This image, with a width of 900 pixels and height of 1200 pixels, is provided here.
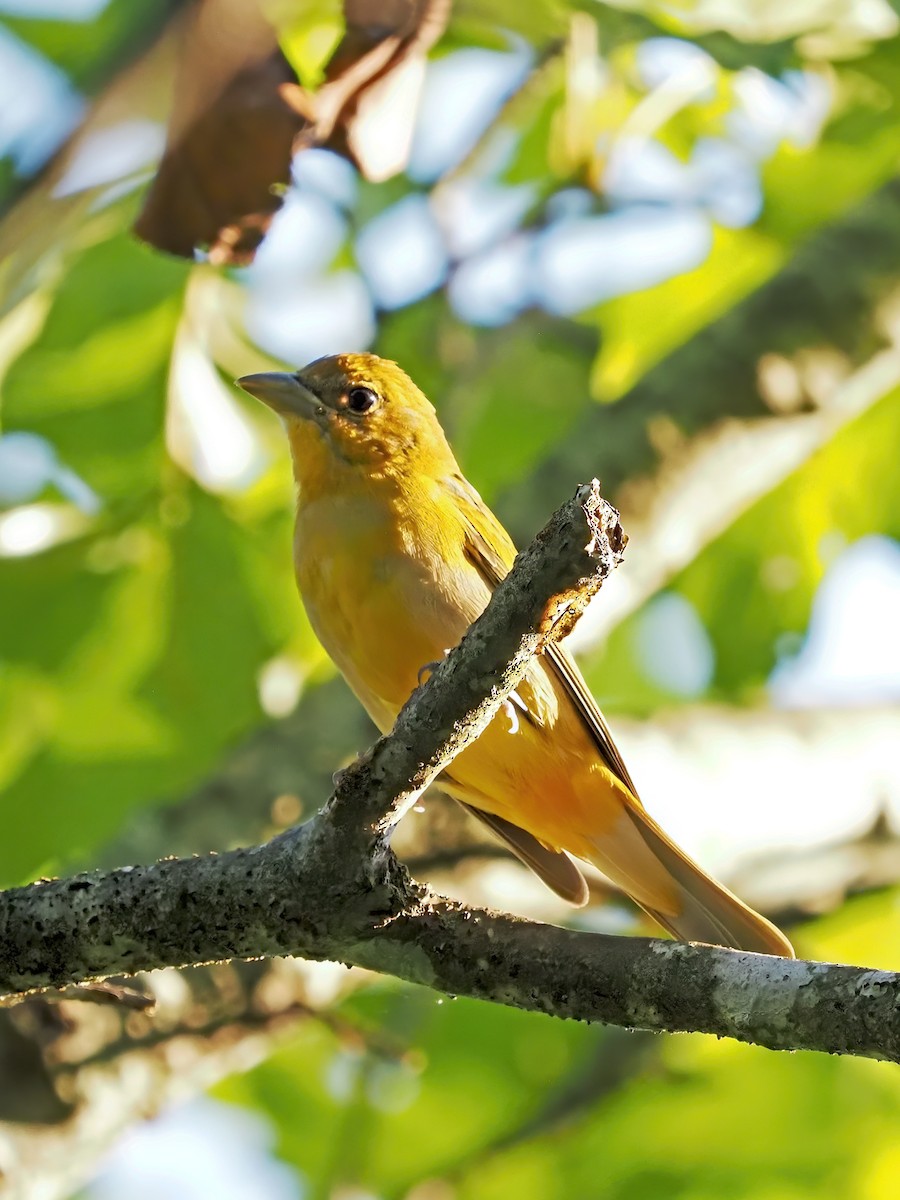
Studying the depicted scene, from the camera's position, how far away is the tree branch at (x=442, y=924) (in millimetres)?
2721

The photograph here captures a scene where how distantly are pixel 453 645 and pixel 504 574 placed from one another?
1.57ft

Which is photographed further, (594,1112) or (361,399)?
(594,1112)

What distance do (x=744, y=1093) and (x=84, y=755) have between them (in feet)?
9.90

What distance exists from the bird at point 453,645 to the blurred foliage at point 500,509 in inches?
35.7

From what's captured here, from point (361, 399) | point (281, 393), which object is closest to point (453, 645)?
point (361, 399)

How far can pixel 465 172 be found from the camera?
7.29 metres

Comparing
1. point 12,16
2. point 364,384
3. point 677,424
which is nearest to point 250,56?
point 364,384

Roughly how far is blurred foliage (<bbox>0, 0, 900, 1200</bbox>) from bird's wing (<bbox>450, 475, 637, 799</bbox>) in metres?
1.04

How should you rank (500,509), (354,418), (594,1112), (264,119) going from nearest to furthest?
(264,119)
(354,418)
(500,509)
(594,1112)

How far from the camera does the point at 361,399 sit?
525 centimetres

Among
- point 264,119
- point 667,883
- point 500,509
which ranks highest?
point 264,119

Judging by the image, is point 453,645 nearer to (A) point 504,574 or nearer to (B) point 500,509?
(A) point 504,574

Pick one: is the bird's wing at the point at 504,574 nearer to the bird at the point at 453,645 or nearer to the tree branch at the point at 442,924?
the bird at the point at 453,645

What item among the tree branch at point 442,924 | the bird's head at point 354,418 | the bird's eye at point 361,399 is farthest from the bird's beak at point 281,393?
the tree branch at point 442,924
